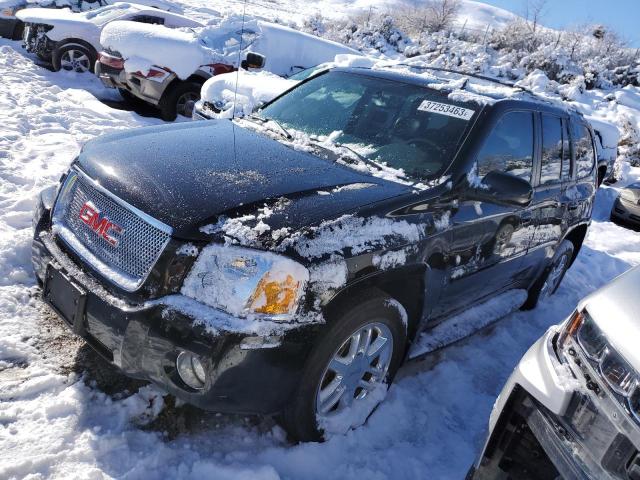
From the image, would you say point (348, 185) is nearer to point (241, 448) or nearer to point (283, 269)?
point (283, 269)

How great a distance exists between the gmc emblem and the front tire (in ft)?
3.47

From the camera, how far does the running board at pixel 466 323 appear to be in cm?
309

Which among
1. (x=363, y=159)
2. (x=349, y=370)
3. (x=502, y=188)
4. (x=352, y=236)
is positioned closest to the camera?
(x=352, y=236)

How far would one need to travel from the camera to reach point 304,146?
319cm

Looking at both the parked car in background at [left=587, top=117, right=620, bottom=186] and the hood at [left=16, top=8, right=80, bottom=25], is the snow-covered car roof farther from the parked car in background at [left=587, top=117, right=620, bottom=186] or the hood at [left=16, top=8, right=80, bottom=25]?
the parked car in background at [left=587, top=117, right=620, bottom=186]

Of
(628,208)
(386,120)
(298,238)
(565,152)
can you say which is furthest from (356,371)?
(628,208)

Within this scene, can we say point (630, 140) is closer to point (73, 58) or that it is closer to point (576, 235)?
point (576, 235)

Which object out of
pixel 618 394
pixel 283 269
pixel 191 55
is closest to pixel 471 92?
pixel 283 269

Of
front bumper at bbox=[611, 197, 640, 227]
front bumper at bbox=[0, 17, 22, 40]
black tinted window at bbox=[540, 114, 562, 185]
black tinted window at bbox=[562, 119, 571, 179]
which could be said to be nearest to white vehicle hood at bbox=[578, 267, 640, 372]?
black tinted window at bbox=[540, 114, 562, 185]

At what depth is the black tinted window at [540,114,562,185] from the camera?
12.7 ft

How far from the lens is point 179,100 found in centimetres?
802

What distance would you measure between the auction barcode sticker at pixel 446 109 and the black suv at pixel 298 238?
1 cm

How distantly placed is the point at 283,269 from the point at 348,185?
75 centimetres

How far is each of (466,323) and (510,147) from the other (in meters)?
1.21
